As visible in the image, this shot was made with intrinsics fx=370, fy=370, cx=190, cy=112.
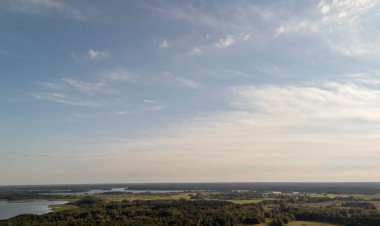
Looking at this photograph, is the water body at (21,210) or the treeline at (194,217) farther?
the water body at (21,210)

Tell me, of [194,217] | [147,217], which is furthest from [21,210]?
[194,217]

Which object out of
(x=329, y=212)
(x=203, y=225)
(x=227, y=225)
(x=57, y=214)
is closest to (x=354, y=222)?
(x=329, y=212)

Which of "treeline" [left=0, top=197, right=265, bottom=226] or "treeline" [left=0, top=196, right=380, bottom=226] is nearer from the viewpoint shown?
"treeline" [left=0, top=196, right=380, bottom=226]

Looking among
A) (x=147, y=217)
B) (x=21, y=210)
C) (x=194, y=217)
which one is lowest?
(x=21, y=210)

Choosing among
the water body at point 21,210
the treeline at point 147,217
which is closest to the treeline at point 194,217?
the treeline at point 147,217

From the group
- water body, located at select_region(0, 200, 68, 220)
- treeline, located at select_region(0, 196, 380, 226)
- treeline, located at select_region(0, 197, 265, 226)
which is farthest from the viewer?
water body, located at select_region(0, 200, 68, 220)

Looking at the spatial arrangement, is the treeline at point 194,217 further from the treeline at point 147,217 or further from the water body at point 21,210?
the water body at point 21,210

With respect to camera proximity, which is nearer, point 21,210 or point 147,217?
point 147,217

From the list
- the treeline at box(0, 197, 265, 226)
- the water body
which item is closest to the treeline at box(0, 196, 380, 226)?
the treeline at box(0, 197, 265, 226)

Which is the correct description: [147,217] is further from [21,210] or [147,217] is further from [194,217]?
[21,210]

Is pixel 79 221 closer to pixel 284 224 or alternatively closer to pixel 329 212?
pixel 284 224

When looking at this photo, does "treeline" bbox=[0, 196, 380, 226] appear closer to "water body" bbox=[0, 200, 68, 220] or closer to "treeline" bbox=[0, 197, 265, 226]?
"treeline" bbox=[0, 197, 265, 226]
